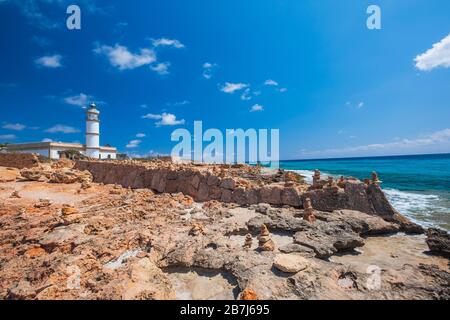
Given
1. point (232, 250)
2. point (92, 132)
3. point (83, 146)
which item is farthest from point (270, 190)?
point (83, 146)

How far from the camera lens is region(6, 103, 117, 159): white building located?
42.6 metres

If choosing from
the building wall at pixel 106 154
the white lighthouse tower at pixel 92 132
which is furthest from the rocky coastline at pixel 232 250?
the building wall at pixel 106 154

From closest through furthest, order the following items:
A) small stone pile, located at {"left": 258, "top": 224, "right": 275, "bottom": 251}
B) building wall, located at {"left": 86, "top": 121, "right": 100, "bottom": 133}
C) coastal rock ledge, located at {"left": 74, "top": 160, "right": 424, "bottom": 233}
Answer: small stone pile, located at {"left": 258, "top": 224, "right": 275, "bottom": 251}, coastal rock ledge, located at {"left": 74, "top": 160, "right": 424, "bottom": 233}, building wall, located at {"left": 86, "top": 121, "right": 100, "bottom": 133}

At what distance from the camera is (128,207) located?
31.6ft

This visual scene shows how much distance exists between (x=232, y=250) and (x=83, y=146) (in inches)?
2035

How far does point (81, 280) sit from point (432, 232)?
8.68m

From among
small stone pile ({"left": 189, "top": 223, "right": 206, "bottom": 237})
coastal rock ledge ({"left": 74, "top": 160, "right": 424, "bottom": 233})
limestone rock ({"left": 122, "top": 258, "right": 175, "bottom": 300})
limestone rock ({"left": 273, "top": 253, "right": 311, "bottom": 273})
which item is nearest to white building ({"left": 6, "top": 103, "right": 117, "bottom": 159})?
coastal rock ledge ({"left": 74, "top": 160, "right": 424, "bottom": 233})

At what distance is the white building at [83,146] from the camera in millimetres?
42562

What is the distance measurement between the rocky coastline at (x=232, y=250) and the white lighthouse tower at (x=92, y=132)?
41.1 meters

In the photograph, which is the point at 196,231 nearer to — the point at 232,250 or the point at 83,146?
the point at 232,250

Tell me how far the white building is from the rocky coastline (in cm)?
3939

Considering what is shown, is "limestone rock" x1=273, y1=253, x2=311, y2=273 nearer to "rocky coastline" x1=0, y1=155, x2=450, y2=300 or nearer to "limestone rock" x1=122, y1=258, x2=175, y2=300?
"rocky coastline" x1=0, y1=155, x2=450, y2=300

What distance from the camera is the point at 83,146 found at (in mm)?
47125
